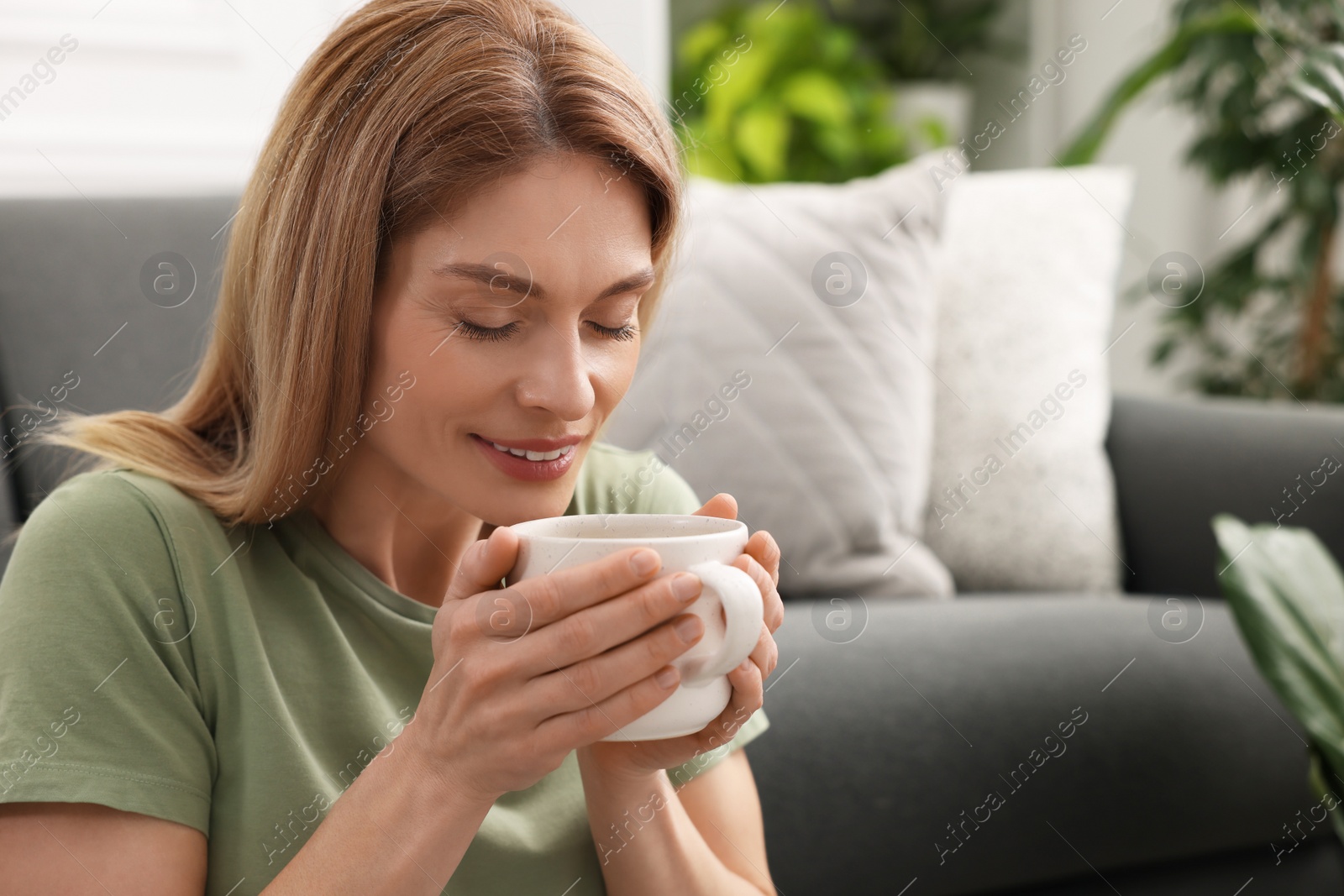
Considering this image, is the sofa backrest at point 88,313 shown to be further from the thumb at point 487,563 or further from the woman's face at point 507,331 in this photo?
the thumb at point 487,563

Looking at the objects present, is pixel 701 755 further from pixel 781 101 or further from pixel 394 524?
pixel 781 101

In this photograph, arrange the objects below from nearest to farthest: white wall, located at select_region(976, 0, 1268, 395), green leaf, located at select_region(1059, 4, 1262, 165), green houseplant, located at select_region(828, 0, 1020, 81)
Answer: green leaf, located at select_region(1059, 4, 1262, 165)
white wall, located at select_region(976, 0, 1268, 395)
green houseplant, located at select_region(828, 0, 1020, 81)

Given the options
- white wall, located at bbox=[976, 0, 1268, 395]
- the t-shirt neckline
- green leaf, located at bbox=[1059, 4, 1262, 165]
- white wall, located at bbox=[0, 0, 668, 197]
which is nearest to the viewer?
the t-shirt neckline

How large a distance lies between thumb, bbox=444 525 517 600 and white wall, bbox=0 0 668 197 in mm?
1046

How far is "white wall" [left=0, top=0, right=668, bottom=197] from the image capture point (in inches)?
59.8

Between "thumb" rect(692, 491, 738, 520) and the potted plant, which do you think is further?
the potted plant

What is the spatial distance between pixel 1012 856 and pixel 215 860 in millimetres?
847

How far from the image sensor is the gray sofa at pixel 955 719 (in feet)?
3.72

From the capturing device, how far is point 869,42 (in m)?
3.55

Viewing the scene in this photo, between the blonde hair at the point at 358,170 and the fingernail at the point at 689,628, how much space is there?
311mm

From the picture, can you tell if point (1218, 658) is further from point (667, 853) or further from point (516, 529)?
point (516, 529)

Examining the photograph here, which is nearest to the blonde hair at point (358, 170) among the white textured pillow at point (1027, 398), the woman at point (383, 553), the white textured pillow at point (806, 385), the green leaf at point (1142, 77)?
the woman at point (383, 553)

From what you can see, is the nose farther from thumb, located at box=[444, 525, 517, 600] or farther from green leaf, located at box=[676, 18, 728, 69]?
green leaf, located at box=[676, 18, 728, 69]

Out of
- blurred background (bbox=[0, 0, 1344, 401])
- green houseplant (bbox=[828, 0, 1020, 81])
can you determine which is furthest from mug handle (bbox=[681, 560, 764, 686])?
green houseplant (bbox=[828, 0, 1020, 81])
